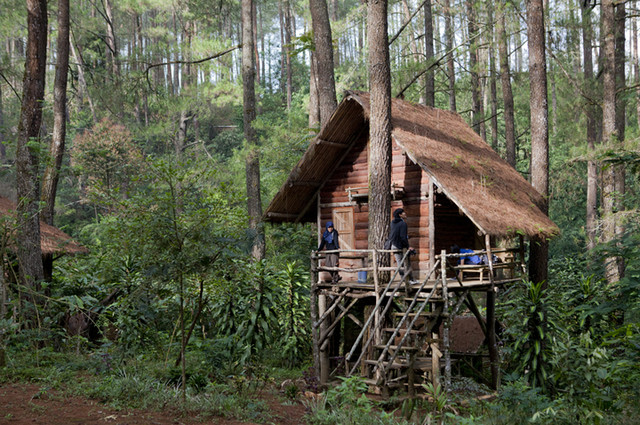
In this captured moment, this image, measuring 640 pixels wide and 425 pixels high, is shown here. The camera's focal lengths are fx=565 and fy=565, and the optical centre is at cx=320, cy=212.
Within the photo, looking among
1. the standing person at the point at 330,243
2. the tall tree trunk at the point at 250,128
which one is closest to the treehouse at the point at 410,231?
the standing person at the point at 330,243

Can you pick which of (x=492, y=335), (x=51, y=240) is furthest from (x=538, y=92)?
(x=51, y=240)

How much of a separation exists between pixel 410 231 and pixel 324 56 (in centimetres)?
598

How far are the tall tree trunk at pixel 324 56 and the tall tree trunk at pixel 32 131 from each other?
745 cm

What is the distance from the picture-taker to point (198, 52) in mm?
27469

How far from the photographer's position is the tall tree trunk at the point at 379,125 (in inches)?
530

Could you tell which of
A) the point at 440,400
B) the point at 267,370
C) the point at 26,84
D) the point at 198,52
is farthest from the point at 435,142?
the point at 198,52

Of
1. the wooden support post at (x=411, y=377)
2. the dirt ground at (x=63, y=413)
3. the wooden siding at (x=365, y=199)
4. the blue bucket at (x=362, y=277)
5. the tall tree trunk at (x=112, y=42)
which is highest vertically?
the tall tree trunk at (x=112, y=42)

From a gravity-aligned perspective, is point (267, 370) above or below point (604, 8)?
below

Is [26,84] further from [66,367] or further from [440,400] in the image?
[440,400]

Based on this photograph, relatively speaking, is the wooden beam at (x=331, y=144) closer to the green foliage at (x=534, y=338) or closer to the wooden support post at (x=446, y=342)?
the wooden support post at (x=446, y=342)

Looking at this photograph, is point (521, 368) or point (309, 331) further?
point (309, 331)

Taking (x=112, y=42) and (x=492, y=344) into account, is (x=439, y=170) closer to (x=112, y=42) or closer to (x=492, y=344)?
(x=492, y=344)

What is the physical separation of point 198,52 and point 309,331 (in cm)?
1723

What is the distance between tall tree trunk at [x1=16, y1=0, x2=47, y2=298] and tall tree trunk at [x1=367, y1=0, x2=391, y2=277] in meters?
7.54
